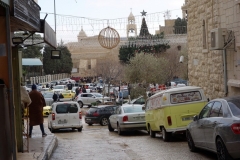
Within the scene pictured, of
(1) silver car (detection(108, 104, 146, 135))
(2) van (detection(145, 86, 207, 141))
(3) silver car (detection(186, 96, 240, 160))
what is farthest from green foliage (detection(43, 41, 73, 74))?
(3) silver car (detection(186, 96, 240, 160))

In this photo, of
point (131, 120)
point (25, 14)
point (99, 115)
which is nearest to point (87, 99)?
point (99, 115)

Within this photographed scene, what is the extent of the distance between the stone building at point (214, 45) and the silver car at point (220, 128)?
5548mm

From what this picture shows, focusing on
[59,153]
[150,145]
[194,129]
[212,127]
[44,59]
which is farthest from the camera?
[44,59]

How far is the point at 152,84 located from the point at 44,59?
133 feet

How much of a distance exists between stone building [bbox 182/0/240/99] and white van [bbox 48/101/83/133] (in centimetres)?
618

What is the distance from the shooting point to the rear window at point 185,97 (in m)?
16.4

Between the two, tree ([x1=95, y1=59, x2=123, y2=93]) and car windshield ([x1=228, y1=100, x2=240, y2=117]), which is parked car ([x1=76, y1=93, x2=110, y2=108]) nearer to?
tree ([x1=95, y1=59, x2=123, y2=93])

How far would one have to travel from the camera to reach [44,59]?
86875 mm

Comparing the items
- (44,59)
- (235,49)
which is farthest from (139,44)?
(235,49)

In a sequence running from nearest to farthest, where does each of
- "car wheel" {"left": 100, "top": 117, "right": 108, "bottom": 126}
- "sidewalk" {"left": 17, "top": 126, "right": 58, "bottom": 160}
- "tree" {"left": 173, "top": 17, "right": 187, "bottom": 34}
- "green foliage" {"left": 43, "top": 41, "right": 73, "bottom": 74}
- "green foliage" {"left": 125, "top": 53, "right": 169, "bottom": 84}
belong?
"sidewalk" {"left": 17, "top": 126, "right": 58, "bottom": 160} < "car wheel" {"left": 100, "top": 117, "right": 108, "bottom": 126} < "green foliage" {"left": 125, "top": 53, "right": 169, "bottom": 84} < "tree" {"left": 173, "top": 17, "right": 187, "bottom": 34} < "green foliage" {"left": 43, "top": 41, "right": 73, "bottom": 74}

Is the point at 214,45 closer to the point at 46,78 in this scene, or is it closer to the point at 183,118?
the point at 183,118

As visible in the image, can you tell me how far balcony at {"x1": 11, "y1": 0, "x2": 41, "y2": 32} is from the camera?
852 centimetres

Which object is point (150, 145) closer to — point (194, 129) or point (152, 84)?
point (194, 129)

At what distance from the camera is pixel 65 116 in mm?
25516
